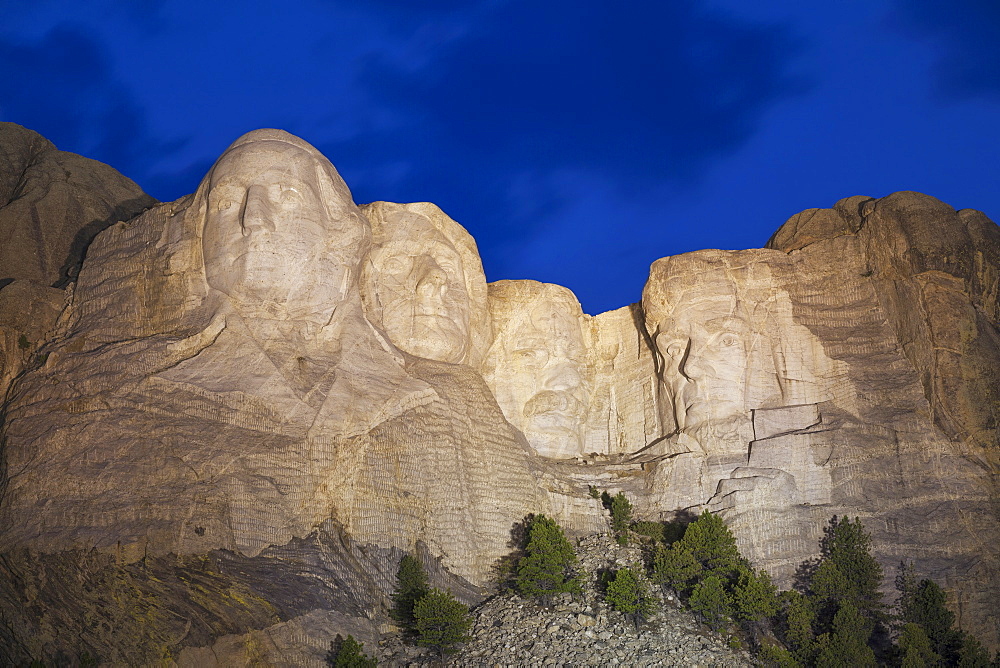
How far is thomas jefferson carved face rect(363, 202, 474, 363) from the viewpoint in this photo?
35.8m

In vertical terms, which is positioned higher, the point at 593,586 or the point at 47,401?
the point at 47,401

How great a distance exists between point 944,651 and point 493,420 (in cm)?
1284

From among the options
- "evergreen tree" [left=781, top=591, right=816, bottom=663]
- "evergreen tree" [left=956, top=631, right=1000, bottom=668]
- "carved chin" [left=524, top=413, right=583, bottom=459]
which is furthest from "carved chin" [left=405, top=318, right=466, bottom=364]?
"evergreen tree" [left=956, top=631, right=1000, bottom=668]

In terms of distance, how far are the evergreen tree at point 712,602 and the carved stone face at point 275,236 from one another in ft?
37.8

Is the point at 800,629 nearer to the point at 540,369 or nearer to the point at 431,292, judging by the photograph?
the point at 540,369

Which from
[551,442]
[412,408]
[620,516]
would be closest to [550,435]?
[551,442]

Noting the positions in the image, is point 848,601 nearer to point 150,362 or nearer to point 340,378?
point 340,378

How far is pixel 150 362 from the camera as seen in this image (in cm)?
3044

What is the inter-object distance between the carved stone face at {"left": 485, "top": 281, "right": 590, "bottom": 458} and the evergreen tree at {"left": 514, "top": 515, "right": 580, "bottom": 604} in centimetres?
643

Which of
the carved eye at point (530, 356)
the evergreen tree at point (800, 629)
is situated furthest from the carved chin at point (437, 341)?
the evergreen tree at point (800, 629)

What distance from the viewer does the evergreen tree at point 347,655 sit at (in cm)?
2752

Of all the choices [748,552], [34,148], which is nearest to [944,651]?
[748,552]

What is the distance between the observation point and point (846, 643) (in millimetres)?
29172

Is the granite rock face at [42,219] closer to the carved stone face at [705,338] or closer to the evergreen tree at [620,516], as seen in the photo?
the evergreen tree at [620,516]
